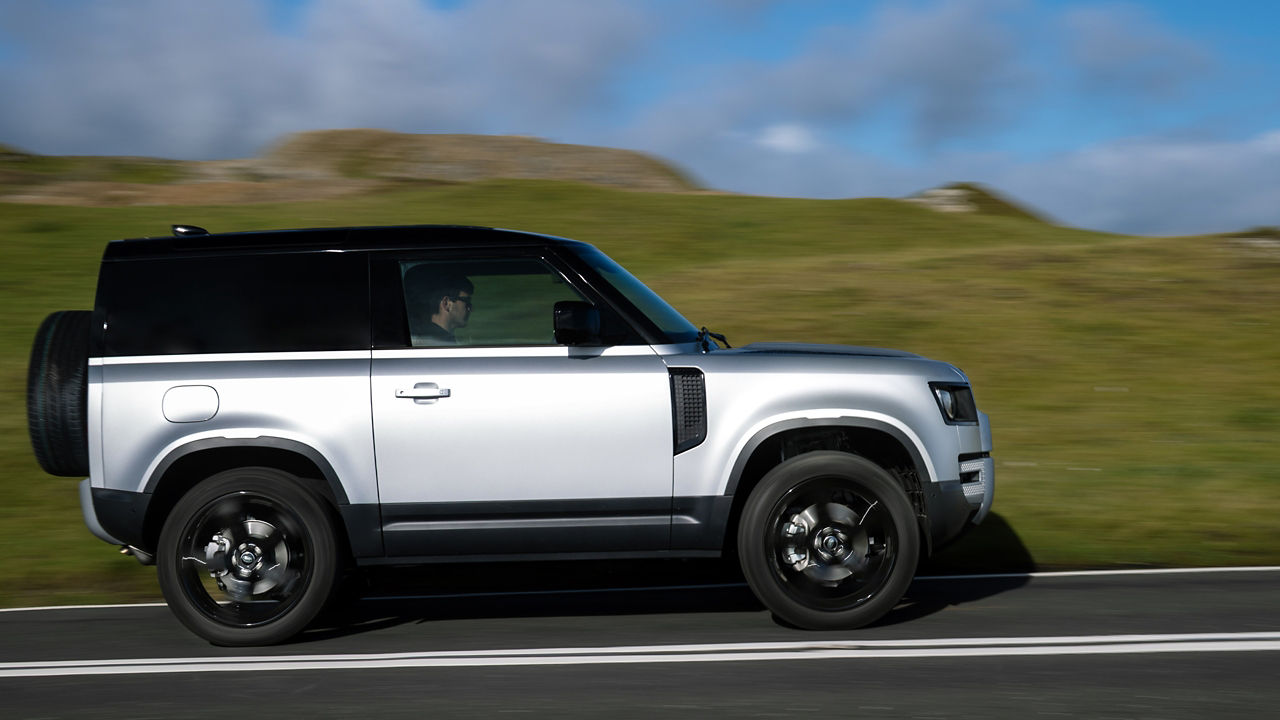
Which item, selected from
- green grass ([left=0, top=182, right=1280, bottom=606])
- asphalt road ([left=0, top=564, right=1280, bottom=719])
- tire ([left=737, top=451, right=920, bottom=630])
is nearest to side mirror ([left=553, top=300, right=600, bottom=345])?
tire ([left=737, top=451, right=920, bottom=630])

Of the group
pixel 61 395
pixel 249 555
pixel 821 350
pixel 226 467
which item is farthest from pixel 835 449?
pixel 61 395

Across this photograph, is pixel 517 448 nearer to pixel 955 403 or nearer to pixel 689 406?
pixel 689 406

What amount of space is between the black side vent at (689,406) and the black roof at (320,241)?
3.09 feet

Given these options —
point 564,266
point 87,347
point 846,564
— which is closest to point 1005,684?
point 846,564

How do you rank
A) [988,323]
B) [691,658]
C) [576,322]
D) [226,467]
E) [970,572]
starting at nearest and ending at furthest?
1. [691,658]
2. [576,322]
3. [226,467]
4. [970,572]
5. [988,323]

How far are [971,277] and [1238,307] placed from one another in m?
3.44

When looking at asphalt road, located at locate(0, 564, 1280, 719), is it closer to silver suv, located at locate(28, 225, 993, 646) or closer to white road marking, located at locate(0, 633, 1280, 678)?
white road marking, located at locate(0, 633, 1280, 678)

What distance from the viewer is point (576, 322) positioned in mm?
5660

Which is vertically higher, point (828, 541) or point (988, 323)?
point (988, 323)

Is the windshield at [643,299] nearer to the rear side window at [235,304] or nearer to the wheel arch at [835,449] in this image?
the wheel arch at [835,449]

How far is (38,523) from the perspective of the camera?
28.4ft

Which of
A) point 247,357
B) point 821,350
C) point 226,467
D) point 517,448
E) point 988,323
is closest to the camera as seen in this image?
point 517,448

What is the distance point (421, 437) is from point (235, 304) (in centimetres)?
116

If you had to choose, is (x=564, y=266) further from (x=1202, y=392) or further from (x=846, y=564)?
(x=1202, y=392)
